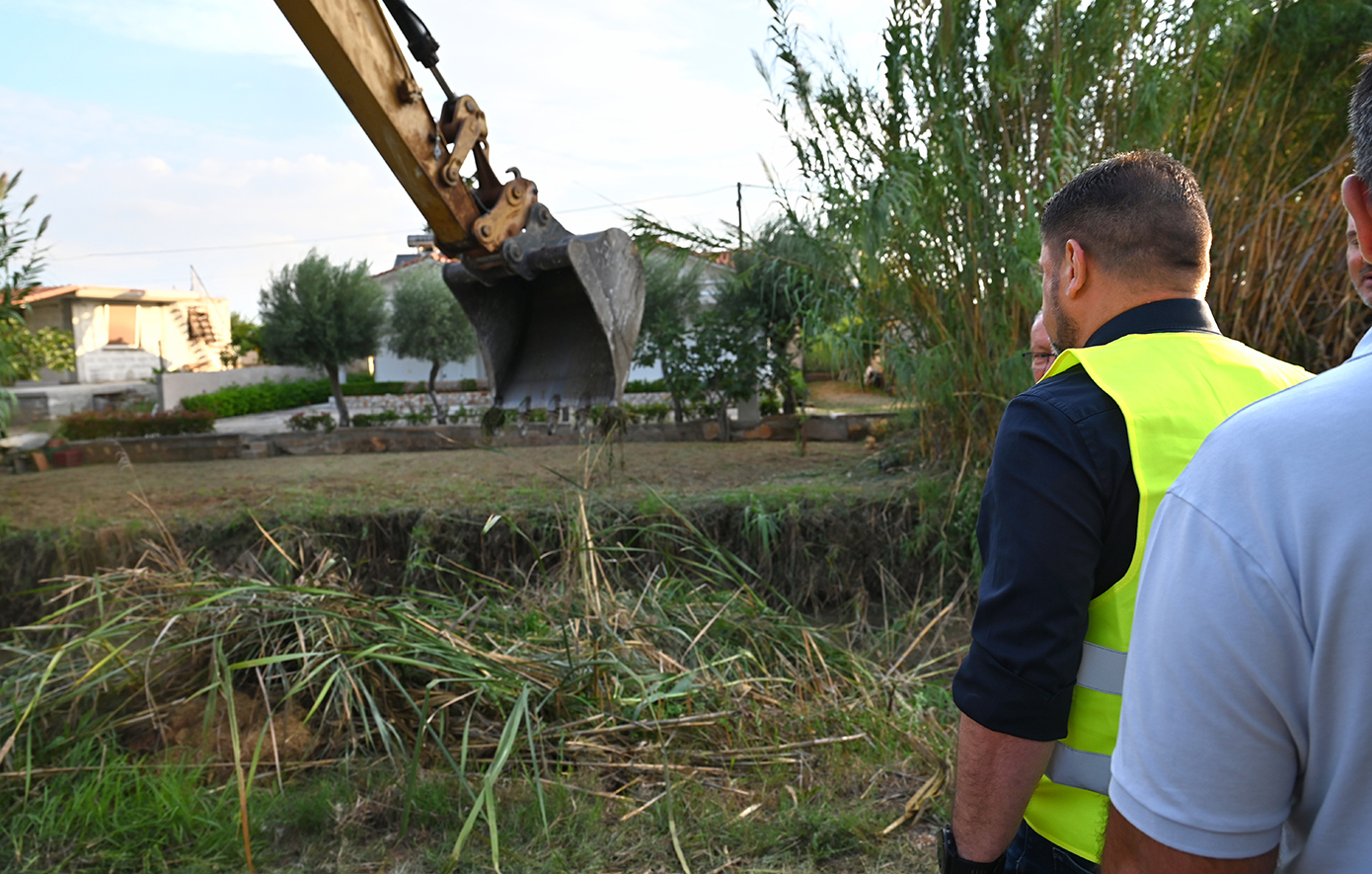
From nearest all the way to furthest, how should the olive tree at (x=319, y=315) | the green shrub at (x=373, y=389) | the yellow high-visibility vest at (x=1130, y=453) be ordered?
the yellow high-visibility vest at (x=1130, y=453)
the olive tree at (x=319, y=315)
the green shrub at (x=373, y=389)

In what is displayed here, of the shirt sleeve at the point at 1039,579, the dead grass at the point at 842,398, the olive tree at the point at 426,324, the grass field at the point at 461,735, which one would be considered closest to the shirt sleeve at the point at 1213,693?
the shirt sleeve at the point at 1039,579

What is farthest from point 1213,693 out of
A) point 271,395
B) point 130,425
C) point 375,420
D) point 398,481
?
point 271,395

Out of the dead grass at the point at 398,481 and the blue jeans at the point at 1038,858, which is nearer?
the blue jeans at the point at 1038,858

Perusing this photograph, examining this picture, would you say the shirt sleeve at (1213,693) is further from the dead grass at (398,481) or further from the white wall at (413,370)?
the white wall at (413,370)

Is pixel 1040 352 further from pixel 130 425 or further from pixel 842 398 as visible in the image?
pixel 842 398

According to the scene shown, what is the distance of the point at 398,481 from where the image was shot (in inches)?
302

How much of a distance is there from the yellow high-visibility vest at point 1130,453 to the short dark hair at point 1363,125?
498mm

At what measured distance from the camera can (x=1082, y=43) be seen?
4754 millimetres

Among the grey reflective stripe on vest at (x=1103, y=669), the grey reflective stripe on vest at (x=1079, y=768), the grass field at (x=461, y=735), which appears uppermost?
the grey reflective stripe on vest at (x=1103, y=669)

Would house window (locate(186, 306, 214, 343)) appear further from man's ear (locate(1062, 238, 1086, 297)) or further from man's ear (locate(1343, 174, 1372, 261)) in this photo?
man's ear (locate(1343, 174, 1372, 261))

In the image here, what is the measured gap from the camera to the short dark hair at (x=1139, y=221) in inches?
51.6

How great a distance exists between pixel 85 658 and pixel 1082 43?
5445 millimetres

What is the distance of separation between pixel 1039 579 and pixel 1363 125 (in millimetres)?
638

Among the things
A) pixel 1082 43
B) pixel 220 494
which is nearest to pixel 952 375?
pixel 1082 43
